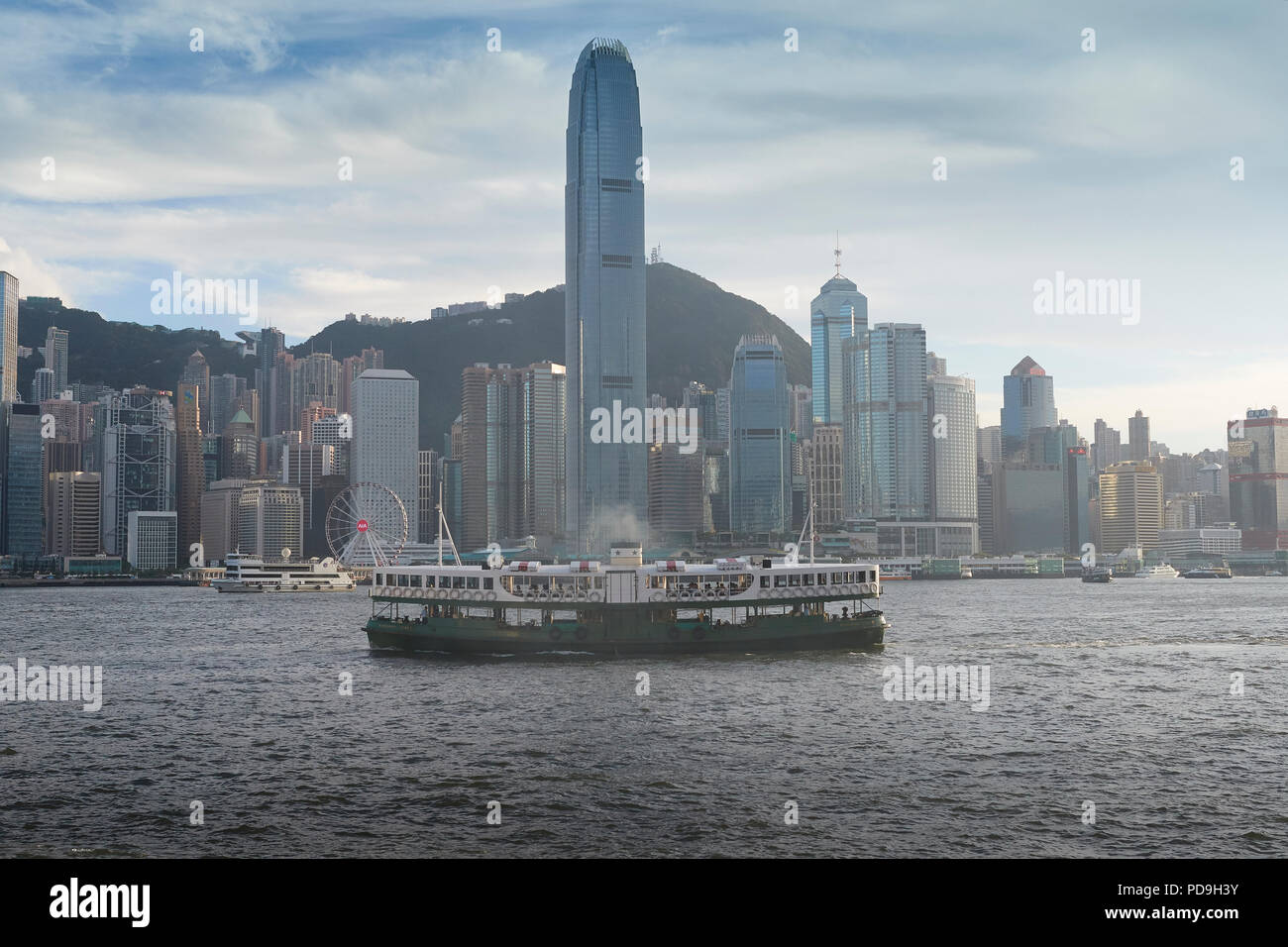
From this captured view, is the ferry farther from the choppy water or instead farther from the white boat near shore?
the white boat near shore

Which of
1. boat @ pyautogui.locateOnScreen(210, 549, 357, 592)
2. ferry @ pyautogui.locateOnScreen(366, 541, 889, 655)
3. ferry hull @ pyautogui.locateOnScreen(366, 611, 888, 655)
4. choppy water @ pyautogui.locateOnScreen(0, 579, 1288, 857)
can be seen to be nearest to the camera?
choppy water @ pyautogui.locateOnScreen(0, 579, 1288, 857)

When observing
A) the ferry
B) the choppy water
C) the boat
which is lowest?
the boat

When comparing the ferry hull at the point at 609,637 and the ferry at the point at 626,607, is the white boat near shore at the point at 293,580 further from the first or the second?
the ferry hull at the point at 609,637

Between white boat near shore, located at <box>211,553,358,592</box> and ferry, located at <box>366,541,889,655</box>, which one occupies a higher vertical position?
ferry, located at <box>366,541,889,655</box>

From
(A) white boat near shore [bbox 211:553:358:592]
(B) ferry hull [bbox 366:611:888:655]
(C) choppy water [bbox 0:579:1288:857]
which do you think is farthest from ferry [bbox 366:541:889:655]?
(A) white boat near shore [bbox 211:553:358:592]
